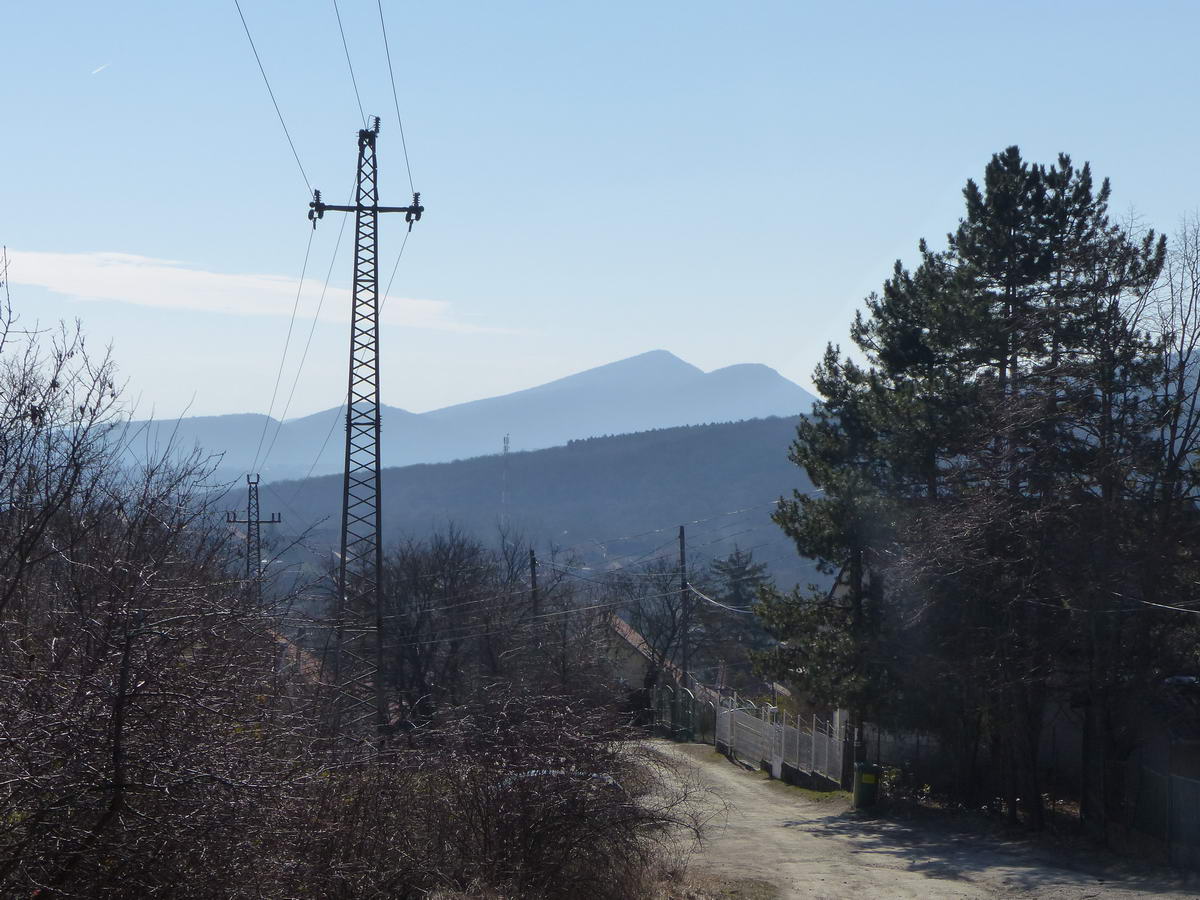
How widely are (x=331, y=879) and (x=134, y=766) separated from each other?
286 cm

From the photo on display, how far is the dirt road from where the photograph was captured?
1538 centimetres

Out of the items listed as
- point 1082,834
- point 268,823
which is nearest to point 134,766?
point 268,823

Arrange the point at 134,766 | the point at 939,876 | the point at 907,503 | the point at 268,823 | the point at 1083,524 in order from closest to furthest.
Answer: the point at 134,766 → the point at 268,823 → the point at 939,876 → the point at 1083,524 → the point at 907,503

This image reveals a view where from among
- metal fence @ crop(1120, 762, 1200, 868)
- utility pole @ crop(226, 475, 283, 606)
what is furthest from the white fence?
utility pole @ crop(226, 475, 283, 606)

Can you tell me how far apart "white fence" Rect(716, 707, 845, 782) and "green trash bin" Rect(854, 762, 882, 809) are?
269 cm

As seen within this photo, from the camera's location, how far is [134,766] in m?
6.21

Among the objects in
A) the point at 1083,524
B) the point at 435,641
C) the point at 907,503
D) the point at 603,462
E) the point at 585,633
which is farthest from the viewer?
the point at 603,462

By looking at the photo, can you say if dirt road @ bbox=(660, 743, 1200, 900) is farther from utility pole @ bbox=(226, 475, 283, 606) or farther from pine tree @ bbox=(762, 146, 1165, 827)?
utility pole @ bbox=(226, 475, 283, 606)

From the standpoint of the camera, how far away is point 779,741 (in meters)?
31.4

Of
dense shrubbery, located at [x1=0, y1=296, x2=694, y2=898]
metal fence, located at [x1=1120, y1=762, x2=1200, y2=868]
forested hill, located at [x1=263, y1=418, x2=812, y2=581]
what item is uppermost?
forested hill, located at [x1=263, y1=418, x2=812, y2=581]

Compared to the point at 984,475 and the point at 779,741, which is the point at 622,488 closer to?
the point at 779,741

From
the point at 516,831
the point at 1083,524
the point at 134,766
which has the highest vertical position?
the point at 1083,524

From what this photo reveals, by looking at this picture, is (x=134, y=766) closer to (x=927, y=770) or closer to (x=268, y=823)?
(x=268, y=823)

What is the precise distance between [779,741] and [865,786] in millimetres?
6795
